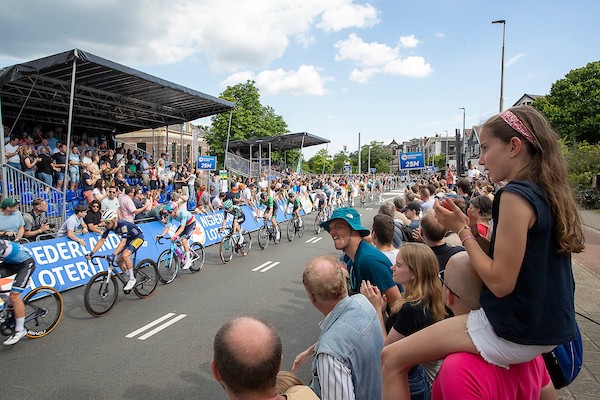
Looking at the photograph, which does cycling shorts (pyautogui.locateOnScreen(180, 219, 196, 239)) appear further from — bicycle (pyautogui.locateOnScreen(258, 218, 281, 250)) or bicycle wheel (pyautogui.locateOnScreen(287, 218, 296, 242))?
bicycle wheel (pyautogui.locateOnScreen(287, 218, 296, 242))

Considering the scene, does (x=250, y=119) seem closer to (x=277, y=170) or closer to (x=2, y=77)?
(x=277, y=170)

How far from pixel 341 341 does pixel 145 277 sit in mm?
6713

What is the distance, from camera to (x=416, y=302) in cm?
257

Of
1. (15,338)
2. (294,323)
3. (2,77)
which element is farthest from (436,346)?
(2,77)

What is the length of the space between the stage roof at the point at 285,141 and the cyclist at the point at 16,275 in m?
28.6

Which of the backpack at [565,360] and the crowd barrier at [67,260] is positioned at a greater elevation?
the backpack at [565,360]

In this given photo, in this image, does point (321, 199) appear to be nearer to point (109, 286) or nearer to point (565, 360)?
point (109, 286)

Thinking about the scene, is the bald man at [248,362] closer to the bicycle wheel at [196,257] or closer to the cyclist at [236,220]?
the bicycle wheel at [196,257]

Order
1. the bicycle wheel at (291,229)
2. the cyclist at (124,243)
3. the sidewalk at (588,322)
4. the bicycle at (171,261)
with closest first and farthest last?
the sidewalk at (588,322), the cyclist at (124,243), the bicycle at (171,261), the bicycle wheel at (291,229)

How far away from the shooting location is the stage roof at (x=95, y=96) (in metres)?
10.9

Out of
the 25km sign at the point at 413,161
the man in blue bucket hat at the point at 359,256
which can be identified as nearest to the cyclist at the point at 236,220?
the man in blue bucket hat at the point at 359,256

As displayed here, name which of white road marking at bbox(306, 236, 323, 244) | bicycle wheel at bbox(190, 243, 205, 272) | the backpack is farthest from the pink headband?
white road marking at bbox(306, 236, 323, 244)

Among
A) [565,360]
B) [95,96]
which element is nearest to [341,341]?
[565,360]

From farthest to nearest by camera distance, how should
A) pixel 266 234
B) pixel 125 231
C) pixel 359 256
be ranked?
1. pixel 266 234
2. pixel 125 231
3. pixel 359 256
